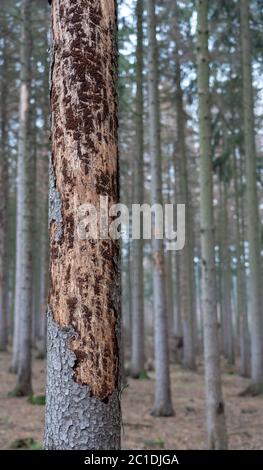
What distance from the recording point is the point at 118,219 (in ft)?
9.01

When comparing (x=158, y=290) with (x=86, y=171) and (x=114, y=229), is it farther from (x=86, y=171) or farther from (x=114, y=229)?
(x=86, y=171)

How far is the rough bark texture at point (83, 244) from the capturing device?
2447 mm

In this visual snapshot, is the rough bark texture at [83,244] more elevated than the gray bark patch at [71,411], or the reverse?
the rough bark texture at [83,244]

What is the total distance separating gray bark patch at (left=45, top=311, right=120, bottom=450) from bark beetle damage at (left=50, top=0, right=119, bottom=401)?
0.05 m

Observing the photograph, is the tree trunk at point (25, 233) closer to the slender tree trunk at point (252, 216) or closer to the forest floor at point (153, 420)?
the forest floor at point (153, 420)

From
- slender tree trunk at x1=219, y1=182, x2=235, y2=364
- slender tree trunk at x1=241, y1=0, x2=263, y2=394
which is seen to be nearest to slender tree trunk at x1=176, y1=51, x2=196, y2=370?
slender tree trunk at x1=219, y1=182, x2=235, y2=364

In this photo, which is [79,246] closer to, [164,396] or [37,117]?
[164,396]

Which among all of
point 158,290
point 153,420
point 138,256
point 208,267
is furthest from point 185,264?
point 208,267

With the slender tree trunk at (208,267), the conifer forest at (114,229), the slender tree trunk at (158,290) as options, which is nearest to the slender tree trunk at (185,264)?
the conifer forest at (114,229)

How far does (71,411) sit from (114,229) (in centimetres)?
95

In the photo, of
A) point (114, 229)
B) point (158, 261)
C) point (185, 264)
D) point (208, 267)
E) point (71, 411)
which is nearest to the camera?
point (71, 411)

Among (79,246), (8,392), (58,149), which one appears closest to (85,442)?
(79,246)

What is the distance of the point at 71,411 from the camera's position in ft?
7.97
